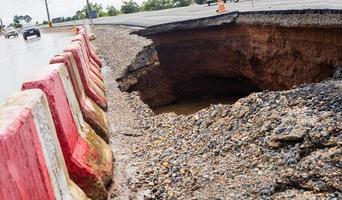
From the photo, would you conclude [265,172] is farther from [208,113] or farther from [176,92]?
[176,92]

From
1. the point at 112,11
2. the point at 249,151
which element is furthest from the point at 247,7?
the point at 112,11

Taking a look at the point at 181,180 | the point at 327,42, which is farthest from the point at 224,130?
the point at 327,42

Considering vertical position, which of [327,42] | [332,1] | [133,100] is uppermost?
[332,1]

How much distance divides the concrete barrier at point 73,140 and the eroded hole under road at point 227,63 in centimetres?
568

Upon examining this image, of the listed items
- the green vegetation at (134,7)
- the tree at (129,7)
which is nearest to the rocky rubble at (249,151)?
the green vegetation at (134,7)

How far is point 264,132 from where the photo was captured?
5.05 m

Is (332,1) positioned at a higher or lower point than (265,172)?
higher

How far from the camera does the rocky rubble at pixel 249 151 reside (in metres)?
3.97

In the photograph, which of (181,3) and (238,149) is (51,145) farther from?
(181,3)

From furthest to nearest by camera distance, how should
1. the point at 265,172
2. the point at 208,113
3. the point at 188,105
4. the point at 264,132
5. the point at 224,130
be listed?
the point at 188,105
the point at 208,113
the point at 224,130
the point at 264,132
the point at 265,172

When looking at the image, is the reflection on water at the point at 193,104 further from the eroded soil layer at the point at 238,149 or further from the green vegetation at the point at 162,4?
the green vegetation at the point at 162,4

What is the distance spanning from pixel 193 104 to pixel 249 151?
1097 centimetres

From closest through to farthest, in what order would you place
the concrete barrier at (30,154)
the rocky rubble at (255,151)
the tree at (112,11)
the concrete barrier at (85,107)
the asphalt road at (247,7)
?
the concrete barrier at (30,154) < the rocky rubble at (255,151) < the concrete barrier at (85,107) < the asphalt road at (247,7) < the tree at (112,11)

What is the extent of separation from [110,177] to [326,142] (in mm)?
2297
